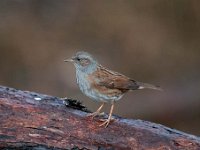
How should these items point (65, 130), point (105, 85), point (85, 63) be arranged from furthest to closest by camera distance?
point (85, 63) → point (105, 85) → point (65, 130)

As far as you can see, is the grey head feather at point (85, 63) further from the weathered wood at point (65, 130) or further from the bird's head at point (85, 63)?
the weathered wood at point (65, 130)

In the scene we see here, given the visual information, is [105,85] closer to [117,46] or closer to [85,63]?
[85,63]

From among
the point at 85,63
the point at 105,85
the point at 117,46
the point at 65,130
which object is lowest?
the point at 65,130

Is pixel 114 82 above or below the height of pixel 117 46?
below

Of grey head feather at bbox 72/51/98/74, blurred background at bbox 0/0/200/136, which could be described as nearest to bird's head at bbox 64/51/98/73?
grey head feather at bbox 72/51/98/74

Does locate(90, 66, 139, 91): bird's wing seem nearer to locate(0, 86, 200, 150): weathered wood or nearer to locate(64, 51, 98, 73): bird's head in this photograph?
locate(64, 51, 98, 73): bird's head

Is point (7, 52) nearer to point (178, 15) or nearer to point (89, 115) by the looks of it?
point (178, 15)

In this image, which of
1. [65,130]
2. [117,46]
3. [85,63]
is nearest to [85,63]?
[85,63]
